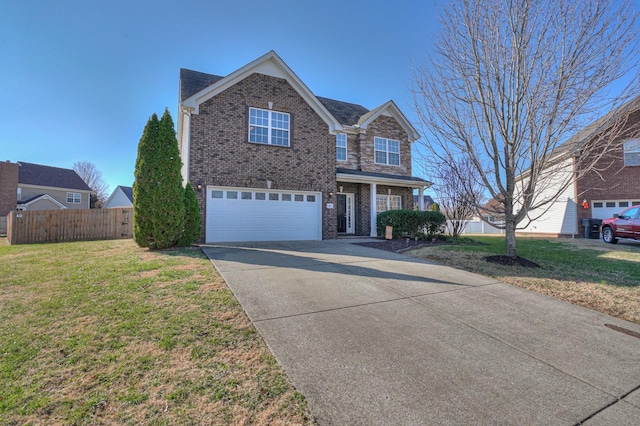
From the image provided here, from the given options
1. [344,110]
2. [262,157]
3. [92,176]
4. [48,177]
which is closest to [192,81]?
[262,157]

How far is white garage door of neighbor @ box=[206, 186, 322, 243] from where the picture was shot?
10.9 meters

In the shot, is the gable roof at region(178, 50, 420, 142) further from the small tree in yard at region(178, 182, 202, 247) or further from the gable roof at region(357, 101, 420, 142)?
the small tree in yard at region(178, 182, 202, 247)

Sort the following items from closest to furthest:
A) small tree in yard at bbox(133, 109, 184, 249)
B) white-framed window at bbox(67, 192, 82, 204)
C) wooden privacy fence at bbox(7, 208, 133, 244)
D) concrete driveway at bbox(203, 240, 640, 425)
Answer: concrete driveway at bbox(203, 240, 640, 425), small tree in yard at bbox(133, 109, 184, 249), wooden privacy fence at bbox(7, 208, 133, 244), white-framed window at bbox(67, 192, 82, 204)

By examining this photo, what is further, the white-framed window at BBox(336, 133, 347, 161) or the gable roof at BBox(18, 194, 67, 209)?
the gable roof at BBox(18, 194, 67, 209)

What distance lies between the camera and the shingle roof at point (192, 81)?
473 inches

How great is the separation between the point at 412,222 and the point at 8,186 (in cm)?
3548

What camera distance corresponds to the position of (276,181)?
11852 mm

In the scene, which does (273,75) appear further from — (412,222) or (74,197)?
(74,197)

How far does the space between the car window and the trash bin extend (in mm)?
4193

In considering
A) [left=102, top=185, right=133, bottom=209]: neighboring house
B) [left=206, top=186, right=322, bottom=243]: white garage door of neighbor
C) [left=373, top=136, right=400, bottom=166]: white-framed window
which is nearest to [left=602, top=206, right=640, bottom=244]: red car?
[left=373, top=136, right=400, bottom=166]: white-framed window

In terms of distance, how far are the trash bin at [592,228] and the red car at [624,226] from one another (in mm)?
3037

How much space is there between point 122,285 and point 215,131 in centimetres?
754

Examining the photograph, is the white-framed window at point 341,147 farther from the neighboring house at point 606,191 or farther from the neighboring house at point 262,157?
the neighboring house at point 606,191

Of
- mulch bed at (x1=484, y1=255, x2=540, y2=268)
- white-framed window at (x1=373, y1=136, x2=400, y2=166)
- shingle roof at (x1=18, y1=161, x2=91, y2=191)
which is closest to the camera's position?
mulch bed at (x1=484, y1=255, x2=540, y2=268)
